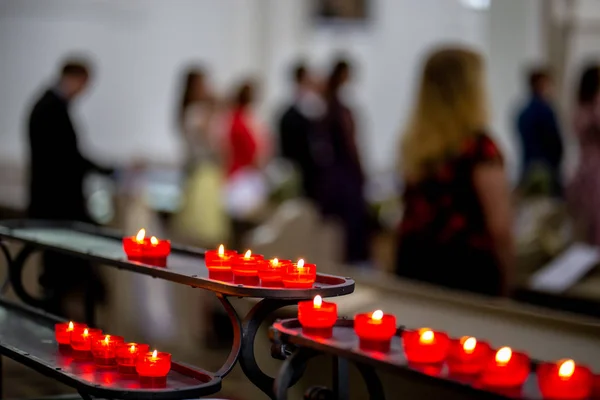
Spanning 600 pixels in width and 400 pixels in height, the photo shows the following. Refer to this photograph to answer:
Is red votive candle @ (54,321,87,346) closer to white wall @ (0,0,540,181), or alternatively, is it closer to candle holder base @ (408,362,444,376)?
candle holder base @ (408,362,444,376)

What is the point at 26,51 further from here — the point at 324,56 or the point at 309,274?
the point at 309,274

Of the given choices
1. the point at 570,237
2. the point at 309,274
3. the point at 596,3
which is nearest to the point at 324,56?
the point at 596,3

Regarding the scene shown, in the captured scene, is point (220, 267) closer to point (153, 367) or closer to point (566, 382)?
point (153, 367)

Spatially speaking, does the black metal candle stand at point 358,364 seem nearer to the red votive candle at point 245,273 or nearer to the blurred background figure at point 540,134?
the red votive candle at point 245,273

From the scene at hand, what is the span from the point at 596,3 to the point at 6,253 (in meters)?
7.94

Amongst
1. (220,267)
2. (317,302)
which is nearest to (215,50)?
(220,267)

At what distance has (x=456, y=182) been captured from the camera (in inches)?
167

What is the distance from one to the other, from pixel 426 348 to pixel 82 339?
3.20 feet

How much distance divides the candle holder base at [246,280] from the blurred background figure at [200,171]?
4.94 m

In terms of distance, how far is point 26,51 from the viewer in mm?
10969

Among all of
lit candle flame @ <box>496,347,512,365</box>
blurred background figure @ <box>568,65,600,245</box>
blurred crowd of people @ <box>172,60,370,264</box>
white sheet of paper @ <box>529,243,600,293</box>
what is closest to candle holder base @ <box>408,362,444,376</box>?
lit candle flame @ <box>496,347,512,365</box>

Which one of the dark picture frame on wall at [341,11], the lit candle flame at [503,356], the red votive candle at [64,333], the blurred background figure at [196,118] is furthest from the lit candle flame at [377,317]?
the dark picture frame on wall at [341,11]

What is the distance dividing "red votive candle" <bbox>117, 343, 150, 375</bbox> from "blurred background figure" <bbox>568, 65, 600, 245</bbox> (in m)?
5.15

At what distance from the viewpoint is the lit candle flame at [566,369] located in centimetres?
191
